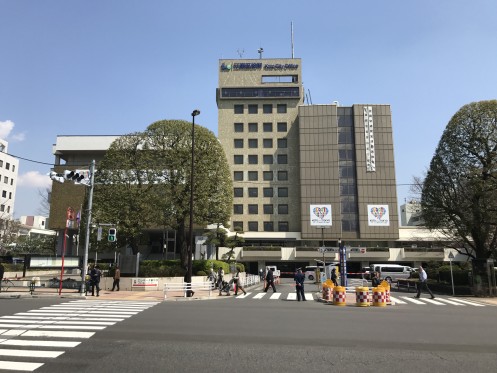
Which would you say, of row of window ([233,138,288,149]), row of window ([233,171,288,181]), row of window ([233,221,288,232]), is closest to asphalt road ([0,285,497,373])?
row of window ([233,221,288,232])

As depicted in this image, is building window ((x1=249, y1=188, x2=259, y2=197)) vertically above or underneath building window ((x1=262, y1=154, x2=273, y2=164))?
underneath

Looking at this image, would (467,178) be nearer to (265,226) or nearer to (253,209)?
(265,226)

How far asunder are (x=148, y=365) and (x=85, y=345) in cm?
232

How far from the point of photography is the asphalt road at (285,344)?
21.7 feet

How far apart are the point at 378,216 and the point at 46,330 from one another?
5325 centimetres

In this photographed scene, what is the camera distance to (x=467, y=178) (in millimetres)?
26328

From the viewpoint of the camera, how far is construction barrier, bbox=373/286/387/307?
16.8 m

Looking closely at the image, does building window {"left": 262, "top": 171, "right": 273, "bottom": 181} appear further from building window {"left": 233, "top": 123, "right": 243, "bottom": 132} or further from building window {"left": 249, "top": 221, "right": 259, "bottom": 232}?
building window {"left": 233, "top": 123, "right": 243, "bottom": 132}

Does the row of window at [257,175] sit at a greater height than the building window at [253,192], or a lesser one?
greater

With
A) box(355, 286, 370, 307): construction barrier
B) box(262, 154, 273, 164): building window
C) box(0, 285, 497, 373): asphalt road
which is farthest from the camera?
box(262, 154, 273, 164): building window

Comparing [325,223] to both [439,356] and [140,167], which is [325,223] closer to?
[140,167]

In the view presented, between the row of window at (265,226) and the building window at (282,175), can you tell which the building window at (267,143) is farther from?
the row of window at (265,226)

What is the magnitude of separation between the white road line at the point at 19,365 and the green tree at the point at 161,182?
890 inches

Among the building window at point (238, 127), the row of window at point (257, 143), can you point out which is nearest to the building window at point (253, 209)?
the row of window at point (257, 143)
